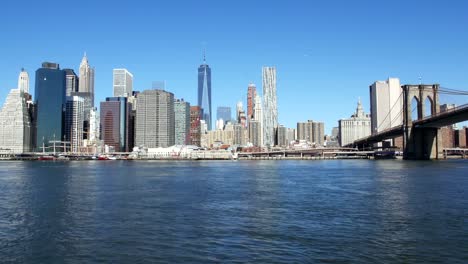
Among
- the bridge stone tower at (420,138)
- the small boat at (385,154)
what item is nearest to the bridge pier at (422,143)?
the bridge stone tower at (420,138)

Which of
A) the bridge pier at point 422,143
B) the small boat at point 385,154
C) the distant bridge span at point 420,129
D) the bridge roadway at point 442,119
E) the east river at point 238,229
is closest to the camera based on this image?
the east river at point 238,229

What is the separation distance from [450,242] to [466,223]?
4.84m

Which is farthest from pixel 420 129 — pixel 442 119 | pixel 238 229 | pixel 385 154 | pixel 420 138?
pixel 238 229

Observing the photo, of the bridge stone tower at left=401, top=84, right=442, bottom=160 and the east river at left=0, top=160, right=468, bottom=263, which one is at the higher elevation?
the bridge stone tower at left=401, top=84, right=442, bottom=160

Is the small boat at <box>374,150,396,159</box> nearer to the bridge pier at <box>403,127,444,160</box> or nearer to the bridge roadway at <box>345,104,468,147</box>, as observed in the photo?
the bridge roadway at <box>345,104,468,147</box>

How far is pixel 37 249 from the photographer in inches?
687

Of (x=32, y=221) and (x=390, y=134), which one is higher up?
(x=390, y=134)

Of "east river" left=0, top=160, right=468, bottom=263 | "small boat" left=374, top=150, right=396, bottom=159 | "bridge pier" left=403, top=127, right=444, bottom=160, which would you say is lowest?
"east river" left=0, top=160, right=468, bottom=263

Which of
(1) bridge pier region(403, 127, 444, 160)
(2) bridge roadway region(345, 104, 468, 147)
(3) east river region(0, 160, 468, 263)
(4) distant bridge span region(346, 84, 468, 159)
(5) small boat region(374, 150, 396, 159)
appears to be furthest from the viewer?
(5) small boat region(374, 150, 396, 159)

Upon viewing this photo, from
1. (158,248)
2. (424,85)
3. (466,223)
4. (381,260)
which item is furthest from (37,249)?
(424,85)

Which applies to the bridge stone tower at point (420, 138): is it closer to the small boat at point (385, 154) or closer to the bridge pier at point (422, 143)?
the bridge pier at point (422, 143)

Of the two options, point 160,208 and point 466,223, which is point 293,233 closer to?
point 466,223

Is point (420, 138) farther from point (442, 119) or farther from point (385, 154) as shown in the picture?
point (385, 154)

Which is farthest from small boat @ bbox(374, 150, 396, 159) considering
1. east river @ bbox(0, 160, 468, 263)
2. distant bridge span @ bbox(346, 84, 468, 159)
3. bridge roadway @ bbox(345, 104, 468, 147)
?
east river @ bbox(0, 160, 468, 263)
